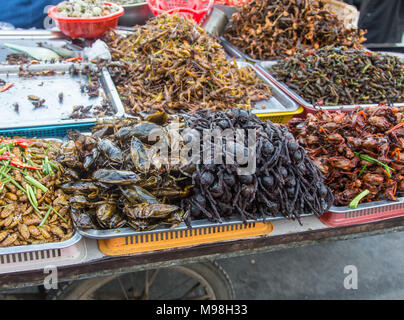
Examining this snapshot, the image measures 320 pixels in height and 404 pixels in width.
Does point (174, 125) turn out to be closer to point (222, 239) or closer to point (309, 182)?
point (222, 239)

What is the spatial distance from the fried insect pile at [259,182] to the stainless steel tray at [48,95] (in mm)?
1074

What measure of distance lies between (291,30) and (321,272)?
286cm

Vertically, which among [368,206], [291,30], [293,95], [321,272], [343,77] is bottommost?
[321,272]

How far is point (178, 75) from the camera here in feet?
8.81

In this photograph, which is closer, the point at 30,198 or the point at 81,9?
the point at 30,198

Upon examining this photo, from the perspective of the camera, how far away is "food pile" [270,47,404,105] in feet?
10.5

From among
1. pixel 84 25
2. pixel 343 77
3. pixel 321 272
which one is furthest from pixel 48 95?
pixel 321 272

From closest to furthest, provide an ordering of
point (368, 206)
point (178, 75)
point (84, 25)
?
point (368, 206) < point (178, 75) < point (84, 25)

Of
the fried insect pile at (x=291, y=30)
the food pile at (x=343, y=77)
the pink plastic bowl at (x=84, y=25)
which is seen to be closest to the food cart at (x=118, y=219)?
the food pile at (x=343, y=77)

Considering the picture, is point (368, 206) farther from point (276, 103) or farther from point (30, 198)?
point (30, 198)

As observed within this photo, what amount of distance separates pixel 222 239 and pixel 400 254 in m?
2.98

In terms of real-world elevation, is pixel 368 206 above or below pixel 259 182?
below

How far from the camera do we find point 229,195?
1.65 metres
